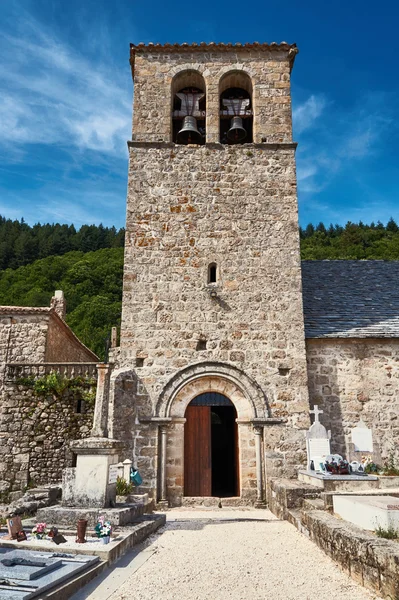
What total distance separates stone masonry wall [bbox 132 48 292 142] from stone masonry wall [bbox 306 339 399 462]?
5.69m

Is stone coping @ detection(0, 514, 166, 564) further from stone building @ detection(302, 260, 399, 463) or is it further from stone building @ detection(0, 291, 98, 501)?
stone building @ detection(302, 260, 399, 463)

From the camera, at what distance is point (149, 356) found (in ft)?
33.8

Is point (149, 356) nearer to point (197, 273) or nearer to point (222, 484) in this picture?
point (197, 273)

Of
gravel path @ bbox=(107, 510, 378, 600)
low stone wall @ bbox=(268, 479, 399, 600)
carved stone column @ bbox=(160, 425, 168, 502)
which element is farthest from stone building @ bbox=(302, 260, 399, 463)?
gravel path @ bbox=(107, 510, 378, 600)

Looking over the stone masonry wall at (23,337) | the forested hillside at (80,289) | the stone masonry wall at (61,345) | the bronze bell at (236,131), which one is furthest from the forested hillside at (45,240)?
the bronze bell at (236,131)

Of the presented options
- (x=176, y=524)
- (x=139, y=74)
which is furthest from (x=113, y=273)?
(x=176, y=524)

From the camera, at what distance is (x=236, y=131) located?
39.6ft

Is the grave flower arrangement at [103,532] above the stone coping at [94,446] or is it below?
below

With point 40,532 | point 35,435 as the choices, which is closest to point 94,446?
point 40,532

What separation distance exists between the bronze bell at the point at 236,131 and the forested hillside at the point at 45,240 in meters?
33.1

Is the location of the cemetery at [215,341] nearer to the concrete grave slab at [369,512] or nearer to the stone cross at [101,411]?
the stone cross at [101,411]

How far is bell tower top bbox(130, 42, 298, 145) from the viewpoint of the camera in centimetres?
1202

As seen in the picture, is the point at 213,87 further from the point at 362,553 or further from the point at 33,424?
the point at 362,553

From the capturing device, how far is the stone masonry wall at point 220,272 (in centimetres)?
1022
